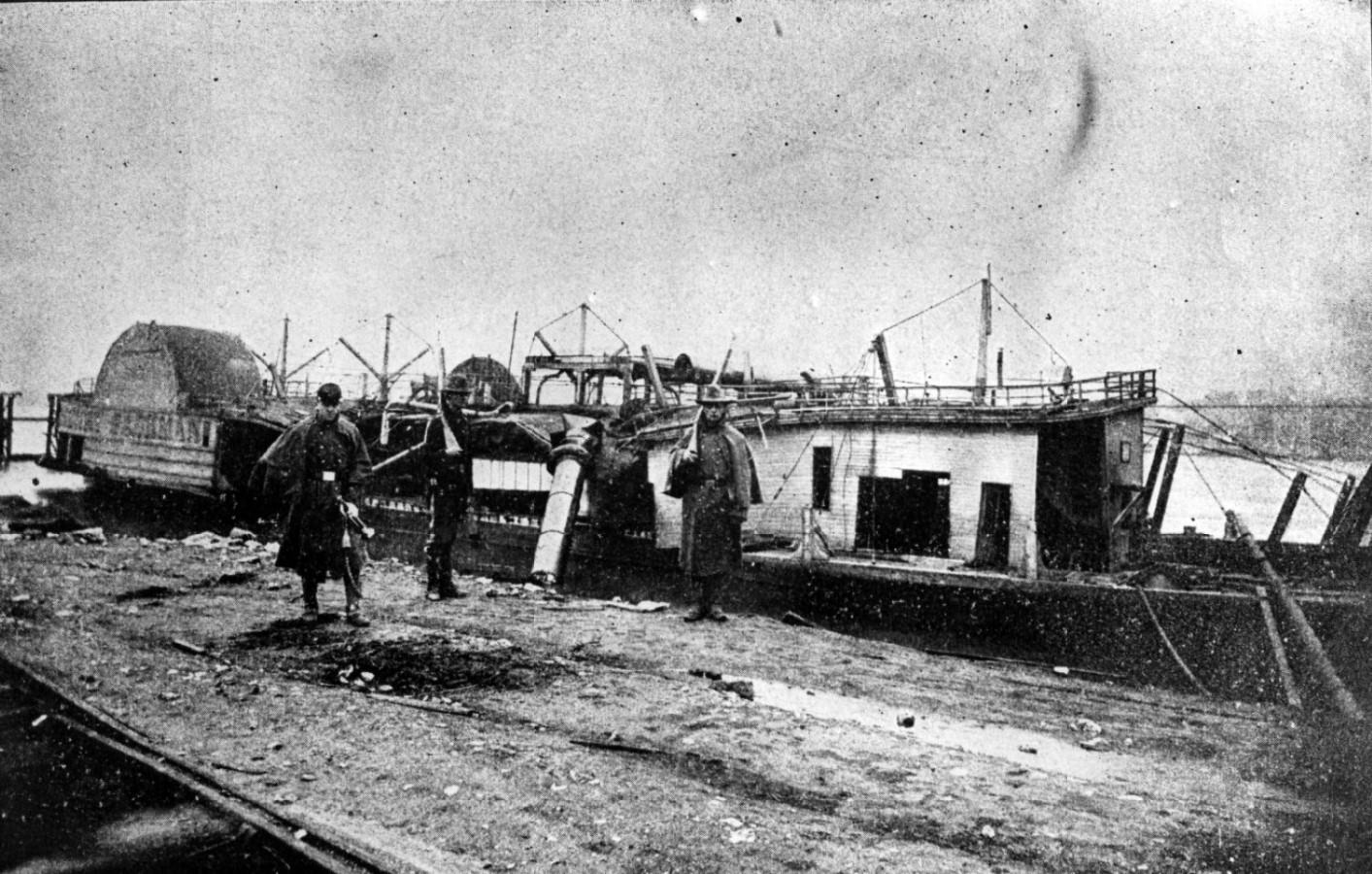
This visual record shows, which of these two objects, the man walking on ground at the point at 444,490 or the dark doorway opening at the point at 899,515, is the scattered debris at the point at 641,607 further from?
the dark doorway opening at the point at 899,515

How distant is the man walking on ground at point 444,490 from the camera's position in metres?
10.3

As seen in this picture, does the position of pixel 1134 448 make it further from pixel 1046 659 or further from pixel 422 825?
pixel 422 825

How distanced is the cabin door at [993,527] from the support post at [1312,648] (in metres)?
3.92

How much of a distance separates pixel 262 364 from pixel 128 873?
3704 cm

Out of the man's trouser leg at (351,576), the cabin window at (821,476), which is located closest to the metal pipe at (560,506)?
the cabin window at (821,476)

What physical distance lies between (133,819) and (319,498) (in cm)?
475

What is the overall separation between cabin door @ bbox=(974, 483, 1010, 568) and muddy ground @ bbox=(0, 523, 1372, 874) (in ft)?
14.3

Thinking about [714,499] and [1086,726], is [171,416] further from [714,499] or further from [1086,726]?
[1086,726]

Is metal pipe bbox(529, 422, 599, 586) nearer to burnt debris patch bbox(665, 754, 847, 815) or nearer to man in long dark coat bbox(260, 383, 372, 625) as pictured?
man in long dark coat bbox(260, 383, 372, 625)

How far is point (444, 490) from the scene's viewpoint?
10.5 meters

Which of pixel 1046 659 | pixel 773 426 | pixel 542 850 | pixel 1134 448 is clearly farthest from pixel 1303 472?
pixel 542 850

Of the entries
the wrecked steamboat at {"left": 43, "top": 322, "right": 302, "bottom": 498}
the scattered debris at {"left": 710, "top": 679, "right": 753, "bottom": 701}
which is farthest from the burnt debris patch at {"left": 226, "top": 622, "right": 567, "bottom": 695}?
the wrecked steamboat at {"left": 43, "top": 322, "right": 302, "bottom": 498}

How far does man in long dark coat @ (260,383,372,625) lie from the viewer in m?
8.27

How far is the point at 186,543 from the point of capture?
14.4 metres
